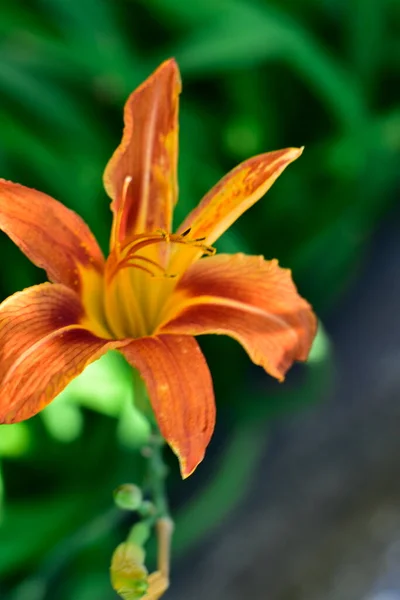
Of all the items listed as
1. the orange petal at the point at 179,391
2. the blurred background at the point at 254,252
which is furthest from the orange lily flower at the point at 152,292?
the blurred background at the point at 254,252

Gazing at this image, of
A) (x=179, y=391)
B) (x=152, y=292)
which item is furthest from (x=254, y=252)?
(x=179, y=391)

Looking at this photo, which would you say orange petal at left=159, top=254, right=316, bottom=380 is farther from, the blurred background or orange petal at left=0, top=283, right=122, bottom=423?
the blurred background

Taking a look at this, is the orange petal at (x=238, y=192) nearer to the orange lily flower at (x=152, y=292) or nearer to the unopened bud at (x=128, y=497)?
the orange lily flower at (x=152, y=292)

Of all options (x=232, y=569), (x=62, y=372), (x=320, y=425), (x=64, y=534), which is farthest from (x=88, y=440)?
(x=62, y=372)

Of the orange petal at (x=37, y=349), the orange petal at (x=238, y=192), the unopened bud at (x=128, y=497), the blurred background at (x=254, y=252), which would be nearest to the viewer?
the orange petal at (x=37, y=349)

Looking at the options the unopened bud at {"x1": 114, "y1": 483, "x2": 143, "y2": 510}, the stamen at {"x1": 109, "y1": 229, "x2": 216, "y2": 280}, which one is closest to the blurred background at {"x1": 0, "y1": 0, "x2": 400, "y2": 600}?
the unopened bud at {"x1": 114, "y1": 483, "x2": 143, "y2": 510}

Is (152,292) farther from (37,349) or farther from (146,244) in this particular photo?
(37,349)

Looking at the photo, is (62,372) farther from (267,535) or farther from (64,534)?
(267,535)
